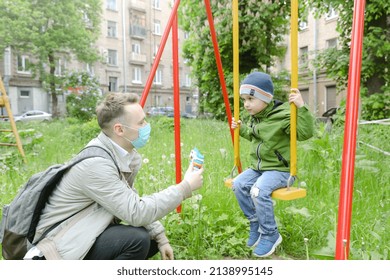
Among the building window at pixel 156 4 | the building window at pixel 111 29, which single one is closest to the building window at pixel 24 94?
the building window at pixel 111 29

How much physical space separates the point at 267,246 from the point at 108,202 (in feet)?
3.32

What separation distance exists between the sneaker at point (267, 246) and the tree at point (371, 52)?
4.47 metres

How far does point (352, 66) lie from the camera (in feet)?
5.28

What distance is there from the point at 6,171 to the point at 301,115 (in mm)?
3459

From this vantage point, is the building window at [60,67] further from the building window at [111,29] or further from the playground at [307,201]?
the playground at [307,201]

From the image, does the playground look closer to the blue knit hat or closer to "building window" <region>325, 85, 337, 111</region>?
the blue knit hat

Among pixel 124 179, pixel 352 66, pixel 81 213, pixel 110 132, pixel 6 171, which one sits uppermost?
pixel 352 66

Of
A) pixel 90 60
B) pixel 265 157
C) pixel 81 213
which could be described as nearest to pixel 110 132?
pixel 81 213

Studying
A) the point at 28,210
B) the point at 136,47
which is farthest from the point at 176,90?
the point at 136,47

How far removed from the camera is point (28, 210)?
1.78 metres

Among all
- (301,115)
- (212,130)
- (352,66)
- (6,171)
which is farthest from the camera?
(212,130)

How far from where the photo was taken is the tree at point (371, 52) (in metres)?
6.12
